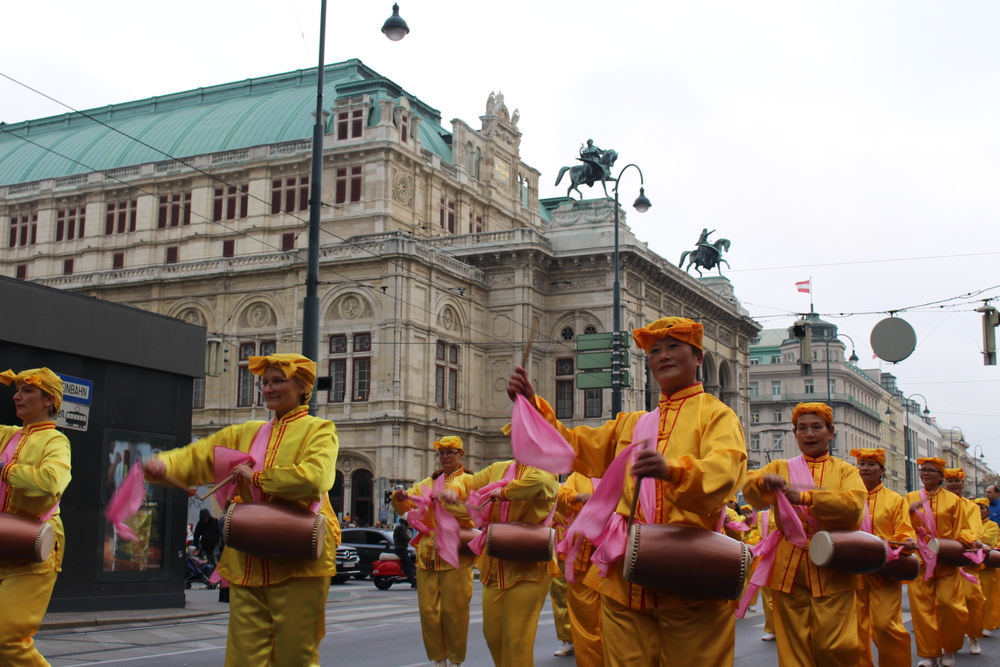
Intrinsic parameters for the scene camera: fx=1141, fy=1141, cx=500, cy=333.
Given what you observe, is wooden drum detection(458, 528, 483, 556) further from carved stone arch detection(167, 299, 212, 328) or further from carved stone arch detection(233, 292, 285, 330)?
carved stone arch detection(167, 299, 212, 328)

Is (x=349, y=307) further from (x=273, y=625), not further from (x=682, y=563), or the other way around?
(x=682, y=563)

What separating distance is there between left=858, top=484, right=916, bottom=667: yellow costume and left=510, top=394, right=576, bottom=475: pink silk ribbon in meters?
4.01

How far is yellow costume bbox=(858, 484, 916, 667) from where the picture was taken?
28.3ft

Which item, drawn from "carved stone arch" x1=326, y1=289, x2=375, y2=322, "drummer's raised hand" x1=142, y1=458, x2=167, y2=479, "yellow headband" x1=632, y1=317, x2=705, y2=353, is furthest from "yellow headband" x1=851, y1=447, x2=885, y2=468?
"carved stone arch" x1=326, y1=289, x2=375, y2=322

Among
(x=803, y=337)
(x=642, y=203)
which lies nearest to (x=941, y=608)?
(x=803, y=337)

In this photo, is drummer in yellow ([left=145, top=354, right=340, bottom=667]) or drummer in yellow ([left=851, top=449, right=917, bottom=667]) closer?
drummer in yellow ([left=145, top=354, right=340, bottom=667])

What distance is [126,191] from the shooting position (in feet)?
178

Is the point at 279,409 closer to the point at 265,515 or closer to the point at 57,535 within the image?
the point at 265,515

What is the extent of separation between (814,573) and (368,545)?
67.7 ft

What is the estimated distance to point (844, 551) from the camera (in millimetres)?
7016

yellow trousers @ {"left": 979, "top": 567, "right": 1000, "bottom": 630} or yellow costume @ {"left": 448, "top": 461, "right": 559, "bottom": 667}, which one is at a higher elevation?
yellow costume @ {"left": 448, "top": 461, "right": 559, "bottom": 667}

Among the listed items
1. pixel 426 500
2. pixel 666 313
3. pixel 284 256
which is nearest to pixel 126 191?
pixel 284 256

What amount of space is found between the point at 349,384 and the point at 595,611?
35878mm

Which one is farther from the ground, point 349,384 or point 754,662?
point 349,384
